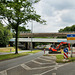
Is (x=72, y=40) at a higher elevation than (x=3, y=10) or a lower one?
lower

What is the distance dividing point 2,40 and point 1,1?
31.7m

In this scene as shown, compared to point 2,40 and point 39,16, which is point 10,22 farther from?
point 2,40

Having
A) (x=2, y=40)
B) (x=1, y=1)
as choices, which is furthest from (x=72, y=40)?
(x=2, y=40)

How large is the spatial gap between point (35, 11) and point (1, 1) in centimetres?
722

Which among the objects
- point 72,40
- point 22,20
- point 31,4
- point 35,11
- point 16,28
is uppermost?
point 31,4

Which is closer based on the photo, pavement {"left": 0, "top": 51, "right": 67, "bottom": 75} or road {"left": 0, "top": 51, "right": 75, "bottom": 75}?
road {"left": 0, "top": 51, "right": 75, "bottom": 75}

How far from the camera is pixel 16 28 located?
24938mm

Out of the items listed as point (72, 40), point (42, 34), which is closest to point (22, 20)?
point (72, 40)

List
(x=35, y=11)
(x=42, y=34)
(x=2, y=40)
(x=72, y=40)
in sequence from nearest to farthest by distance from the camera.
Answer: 1. (x=72, y=40)
2. (x=35, y=11)
3. (x=2, y=40)
4. (x=42, y=34)

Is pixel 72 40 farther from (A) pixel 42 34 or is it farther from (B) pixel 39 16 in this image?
(A) pixel 42 34

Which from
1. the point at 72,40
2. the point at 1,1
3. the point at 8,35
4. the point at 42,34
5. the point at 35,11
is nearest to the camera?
the point at 72,40

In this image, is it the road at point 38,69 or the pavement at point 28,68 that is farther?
the pavement at point 28,68

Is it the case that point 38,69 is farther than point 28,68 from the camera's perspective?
No

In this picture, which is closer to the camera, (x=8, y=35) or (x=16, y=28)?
(x=16, y=28)
